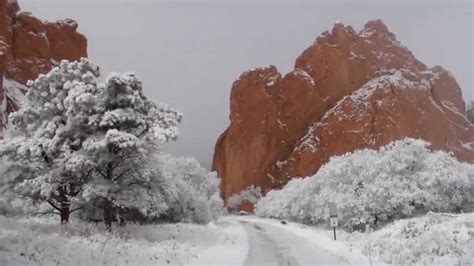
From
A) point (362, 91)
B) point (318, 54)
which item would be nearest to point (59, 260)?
point (362, 91)

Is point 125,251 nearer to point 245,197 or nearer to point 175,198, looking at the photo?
point 175,198

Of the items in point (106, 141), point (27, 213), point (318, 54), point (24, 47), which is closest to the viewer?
point (106, 141)

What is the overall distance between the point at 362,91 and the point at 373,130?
45.7 ft

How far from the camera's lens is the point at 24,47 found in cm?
7394

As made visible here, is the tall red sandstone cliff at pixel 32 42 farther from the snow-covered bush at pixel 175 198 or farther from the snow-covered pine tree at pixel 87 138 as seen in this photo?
the snow-covered pine tree at pixel 87 138

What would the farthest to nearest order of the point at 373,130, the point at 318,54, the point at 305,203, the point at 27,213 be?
the point at 318,54, the point at 373,130, the point at 305,203, the point at 27,213

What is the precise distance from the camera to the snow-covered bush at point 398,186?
3183cm

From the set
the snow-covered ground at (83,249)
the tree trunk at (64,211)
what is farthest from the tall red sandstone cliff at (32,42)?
the snow-covered ground at (83,249)

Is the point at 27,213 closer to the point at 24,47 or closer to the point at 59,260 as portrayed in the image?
the point at 59,260

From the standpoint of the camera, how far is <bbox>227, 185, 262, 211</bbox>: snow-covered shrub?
126875 millimetres

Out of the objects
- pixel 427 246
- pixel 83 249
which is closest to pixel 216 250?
pixel 83 249

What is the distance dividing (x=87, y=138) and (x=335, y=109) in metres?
113

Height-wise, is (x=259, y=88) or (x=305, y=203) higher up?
(x=259, y=88)

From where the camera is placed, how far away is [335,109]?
12725cm
